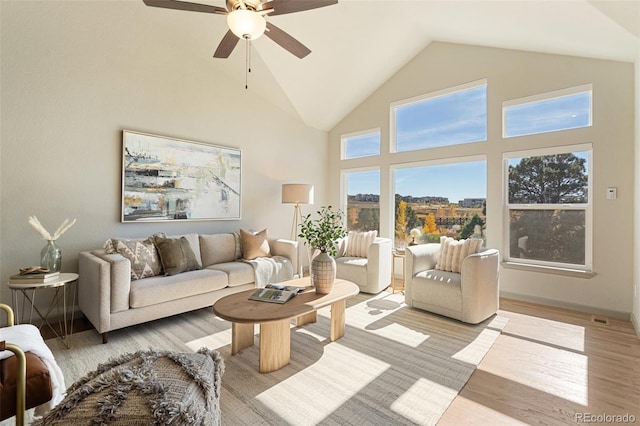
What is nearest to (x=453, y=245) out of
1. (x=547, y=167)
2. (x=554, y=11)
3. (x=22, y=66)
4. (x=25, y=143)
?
(x=547, y=167)

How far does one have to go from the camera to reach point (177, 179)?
13.0 feet

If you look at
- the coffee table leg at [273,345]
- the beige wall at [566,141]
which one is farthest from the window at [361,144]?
the coffee table leg at [273,345]

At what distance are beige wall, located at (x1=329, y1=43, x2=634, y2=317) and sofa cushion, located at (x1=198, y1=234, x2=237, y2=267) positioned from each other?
3128 mm

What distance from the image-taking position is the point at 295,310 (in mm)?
2258

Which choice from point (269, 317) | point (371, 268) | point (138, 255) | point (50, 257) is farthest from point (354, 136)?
point (50, 257)

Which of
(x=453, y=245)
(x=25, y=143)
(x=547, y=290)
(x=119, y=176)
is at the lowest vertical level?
(x=547, y=290)

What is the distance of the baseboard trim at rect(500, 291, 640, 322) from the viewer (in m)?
3.25

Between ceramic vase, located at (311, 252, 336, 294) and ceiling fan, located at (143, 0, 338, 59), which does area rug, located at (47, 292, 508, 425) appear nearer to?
ceramic vase, located at (311, 252, 336, 294)

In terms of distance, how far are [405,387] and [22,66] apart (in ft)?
14.4

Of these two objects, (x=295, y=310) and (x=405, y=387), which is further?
(x=295, y=310)

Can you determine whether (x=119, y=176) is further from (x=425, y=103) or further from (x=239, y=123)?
(x=425, y=103)

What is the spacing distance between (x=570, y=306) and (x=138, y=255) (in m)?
4.87

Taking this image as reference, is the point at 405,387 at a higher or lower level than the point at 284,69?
lower

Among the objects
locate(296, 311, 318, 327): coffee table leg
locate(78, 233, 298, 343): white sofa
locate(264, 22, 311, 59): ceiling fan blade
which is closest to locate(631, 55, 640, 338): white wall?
locate(296, 311, 318, 327): coffee table leg
